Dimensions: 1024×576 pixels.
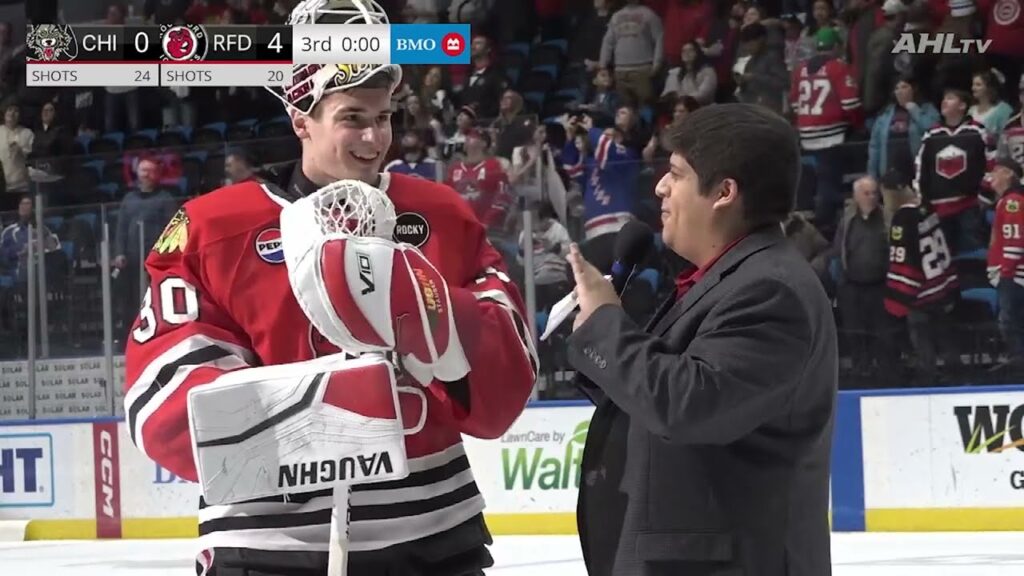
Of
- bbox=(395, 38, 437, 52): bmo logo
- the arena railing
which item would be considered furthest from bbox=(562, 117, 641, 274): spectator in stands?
bbox=(395, 38, 437, 52): bmo logo

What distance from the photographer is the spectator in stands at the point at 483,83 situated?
11.0 metres

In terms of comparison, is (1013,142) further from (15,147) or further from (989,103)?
(15,147)

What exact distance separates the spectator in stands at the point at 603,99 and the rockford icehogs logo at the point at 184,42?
3.08m

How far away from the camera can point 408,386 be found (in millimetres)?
1929

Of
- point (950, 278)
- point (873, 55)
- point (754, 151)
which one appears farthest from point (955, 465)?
point (754, 151)

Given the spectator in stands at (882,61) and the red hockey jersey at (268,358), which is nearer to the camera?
the red hockey jersey at (268,358)

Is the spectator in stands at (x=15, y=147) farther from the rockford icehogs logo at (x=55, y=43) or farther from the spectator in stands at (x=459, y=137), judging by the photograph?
the spectator in stands at (x=459, y=137)

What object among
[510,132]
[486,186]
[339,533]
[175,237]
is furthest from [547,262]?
[339,533]

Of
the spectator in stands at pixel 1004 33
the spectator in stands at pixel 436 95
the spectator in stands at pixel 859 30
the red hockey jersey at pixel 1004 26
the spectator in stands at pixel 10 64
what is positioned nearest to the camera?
the spectator in stands at pixel 1004 33

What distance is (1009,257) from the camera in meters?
7.74

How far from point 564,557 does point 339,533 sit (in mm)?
4884

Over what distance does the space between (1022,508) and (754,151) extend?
5.65 meters

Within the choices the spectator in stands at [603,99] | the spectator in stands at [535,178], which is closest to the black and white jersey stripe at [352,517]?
the spectator in stands at [535,178]

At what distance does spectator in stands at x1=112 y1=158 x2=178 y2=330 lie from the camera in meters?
8.28
